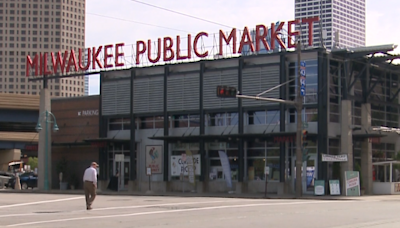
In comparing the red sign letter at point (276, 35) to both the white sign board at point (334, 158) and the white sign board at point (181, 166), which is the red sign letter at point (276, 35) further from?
the white sign board at point (181, 166)

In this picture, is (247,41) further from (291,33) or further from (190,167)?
(190,167)

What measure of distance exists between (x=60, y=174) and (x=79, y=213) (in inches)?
1279

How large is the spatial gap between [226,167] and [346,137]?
29.6 ft

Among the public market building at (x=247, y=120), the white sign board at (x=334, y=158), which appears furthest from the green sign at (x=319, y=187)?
the public market building at (x=247, y=120)

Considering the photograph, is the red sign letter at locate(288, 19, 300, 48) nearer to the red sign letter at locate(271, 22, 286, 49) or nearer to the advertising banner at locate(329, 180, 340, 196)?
the red sign letter at locate(271, 22, 286, 49)

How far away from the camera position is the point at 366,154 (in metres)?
47.3

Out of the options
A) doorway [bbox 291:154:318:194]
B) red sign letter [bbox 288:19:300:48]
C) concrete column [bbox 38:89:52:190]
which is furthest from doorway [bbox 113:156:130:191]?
red sign letter [bbox 288:19:300:48]

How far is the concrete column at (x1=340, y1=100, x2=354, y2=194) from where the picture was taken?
4441 centimetres

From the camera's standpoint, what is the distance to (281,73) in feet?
149

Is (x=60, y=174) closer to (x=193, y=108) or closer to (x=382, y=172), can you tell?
(x=193, y=108)

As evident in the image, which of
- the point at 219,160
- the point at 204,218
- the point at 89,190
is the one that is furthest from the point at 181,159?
the point at 204,218

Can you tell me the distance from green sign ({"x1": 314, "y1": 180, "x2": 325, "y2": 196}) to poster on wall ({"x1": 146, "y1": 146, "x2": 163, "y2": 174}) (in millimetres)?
14543

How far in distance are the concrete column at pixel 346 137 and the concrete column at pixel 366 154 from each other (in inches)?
91.0

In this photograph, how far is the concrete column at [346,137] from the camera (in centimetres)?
4441
